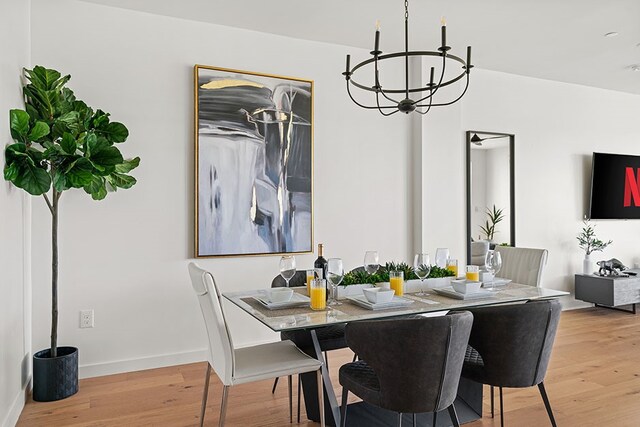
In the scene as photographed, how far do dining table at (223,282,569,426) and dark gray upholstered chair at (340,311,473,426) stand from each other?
18 centimetres

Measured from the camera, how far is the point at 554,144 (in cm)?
542

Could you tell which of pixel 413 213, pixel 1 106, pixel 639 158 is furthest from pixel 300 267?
pixel 639 158

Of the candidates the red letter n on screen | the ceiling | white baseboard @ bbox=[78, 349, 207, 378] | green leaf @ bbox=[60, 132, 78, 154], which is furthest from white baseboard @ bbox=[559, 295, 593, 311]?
green leaf @ bbox=[60, 132, 78, 154]

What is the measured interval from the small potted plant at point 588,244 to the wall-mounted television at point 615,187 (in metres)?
0.16

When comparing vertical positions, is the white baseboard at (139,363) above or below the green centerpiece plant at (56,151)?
below

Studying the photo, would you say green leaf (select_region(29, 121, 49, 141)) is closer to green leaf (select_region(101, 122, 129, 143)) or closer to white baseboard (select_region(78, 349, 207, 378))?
green leaf (select_region(101, 122, 129, 143))

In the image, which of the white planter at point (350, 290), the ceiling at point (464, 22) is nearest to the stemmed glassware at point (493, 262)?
the white planter at point (350, 290)

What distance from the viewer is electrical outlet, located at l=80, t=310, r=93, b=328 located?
10.9ft

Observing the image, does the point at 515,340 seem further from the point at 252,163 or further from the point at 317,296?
the point at 252,163

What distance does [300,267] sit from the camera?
4.03 m

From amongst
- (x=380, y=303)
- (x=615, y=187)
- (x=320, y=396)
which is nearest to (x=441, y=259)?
(x=380, y=303)

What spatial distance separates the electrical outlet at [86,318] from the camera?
3332mm

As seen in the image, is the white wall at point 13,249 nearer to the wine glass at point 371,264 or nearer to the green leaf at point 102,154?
the green leaf at point 102,154

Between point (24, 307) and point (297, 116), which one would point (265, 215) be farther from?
point (24, 307)
